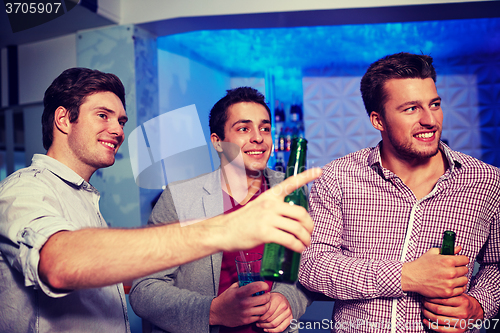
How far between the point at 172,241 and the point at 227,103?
322 millimetres

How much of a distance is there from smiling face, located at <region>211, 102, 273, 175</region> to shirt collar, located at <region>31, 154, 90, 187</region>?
1.12 ft

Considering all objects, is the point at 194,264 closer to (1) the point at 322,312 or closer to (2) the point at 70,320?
(2) the point at 70,320

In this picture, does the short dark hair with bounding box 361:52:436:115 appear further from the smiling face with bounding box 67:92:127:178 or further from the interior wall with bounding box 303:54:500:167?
the interior wall with bounding box 303:54:500:167

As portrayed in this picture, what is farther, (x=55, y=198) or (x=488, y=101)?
(x=488, y=101)

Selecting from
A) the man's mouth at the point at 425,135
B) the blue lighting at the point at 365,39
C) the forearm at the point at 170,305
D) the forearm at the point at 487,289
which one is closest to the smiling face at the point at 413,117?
the man's mouth at the point at 425,135

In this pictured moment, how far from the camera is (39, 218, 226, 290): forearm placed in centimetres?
37

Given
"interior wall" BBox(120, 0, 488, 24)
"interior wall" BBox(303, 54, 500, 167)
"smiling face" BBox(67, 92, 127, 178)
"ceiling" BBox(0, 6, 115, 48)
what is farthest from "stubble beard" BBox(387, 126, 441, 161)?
"interior wall" BBox(303, 54, 500, 167)

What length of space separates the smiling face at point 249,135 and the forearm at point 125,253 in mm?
144

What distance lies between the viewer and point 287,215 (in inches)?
15.0

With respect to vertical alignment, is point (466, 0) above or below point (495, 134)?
above

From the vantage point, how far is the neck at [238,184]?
52cm

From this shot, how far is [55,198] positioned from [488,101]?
3.91 m

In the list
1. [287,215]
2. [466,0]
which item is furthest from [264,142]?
[466,0]

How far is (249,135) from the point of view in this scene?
55cm
